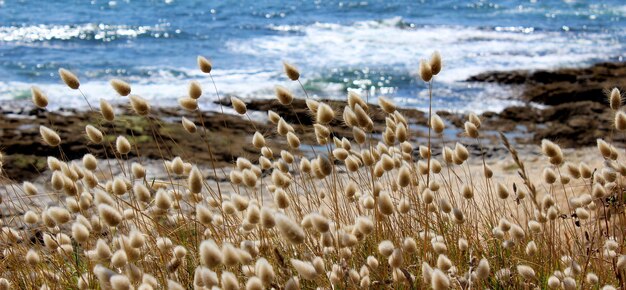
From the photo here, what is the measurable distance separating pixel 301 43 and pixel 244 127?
9.27 m

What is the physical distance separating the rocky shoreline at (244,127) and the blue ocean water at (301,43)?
2.75 feet

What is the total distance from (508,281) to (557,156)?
1.54 feet

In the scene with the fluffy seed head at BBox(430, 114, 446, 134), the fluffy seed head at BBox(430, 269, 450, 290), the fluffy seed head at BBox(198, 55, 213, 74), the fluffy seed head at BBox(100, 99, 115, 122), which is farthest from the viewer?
the fluffy seed head at BBox(198, 55, 213, 74)

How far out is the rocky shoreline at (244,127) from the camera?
7191 millimetres

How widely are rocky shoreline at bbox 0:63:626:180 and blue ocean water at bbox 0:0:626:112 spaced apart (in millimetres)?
840

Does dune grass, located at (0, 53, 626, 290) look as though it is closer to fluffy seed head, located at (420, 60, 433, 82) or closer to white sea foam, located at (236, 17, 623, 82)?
fluffy seed head, located at (420, 60, 433, 82)

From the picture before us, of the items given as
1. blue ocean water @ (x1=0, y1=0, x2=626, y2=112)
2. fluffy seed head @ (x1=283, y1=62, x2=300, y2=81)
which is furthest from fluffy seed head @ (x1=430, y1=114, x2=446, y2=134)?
blue ocean water @ (x1=0, y1=0, x2=626, y2=112)

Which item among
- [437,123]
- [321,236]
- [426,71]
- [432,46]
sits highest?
[426,71]

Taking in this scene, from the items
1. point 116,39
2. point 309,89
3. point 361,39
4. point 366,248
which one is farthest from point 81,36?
point 366,248

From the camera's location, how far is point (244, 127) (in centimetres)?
858

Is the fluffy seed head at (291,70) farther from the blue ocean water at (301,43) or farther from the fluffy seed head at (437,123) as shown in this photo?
the blue ocean water at (301,43)

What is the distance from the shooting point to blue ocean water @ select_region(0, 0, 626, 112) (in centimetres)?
1273

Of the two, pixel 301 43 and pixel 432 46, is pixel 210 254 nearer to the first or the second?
pixel 432 46

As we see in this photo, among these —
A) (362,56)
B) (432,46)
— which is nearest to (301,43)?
(362,56)
